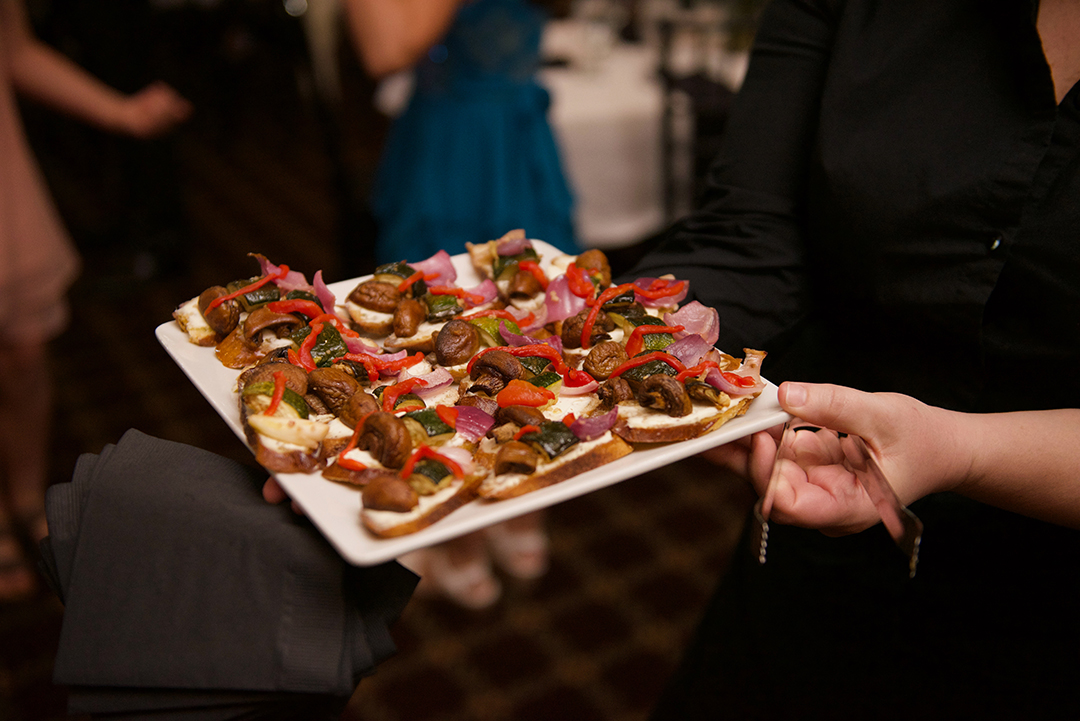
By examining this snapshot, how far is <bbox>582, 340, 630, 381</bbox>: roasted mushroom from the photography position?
1305 millimetres

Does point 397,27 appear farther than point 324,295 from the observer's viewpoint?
Yes

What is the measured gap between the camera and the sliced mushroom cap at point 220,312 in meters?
1.33

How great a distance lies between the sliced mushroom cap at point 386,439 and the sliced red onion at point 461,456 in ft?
0.16

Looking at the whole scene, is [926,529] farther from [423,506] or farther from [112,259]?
[112,259]

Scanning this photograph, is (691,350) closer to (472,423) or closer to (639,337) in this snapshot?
(639,337)

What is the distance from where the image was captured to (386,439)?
109 cm

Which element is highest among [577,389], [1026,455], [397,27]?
→ [397,27]

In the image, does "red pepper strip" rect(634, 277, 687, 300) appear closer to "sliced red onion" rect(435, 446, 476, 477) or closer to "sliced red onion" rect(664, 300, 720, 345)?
"sliced red onion" rect(664, 300, 720, 345)

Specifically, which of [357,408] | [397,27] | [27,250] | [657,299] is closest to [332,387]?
[357,408]

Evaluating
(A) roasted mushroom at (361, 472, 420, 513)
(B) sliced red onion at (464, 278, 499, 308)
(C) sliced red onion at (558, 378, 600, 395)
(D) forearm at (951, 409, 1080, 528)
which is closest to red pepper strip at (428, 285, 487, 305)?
(B) sliced red onion at (464, 278, 499, 308)

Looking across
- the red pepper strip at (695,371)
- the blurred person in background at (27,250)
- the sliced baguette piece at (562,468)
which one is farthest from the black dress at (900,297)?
the blurred person in background at (27,250)

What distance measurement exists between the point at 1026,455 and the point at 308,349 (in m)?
1.14

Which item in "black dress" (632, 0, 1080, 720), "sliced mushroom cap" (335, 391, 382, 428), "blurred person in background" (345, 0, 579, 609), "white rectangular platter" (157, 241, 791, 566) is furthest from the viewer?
"blurred person in background" (345, 0, 579, 609)

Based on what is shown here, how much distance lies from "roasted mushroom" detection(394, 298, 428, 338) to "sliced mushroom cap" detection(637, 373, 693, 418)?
1.52 feet
